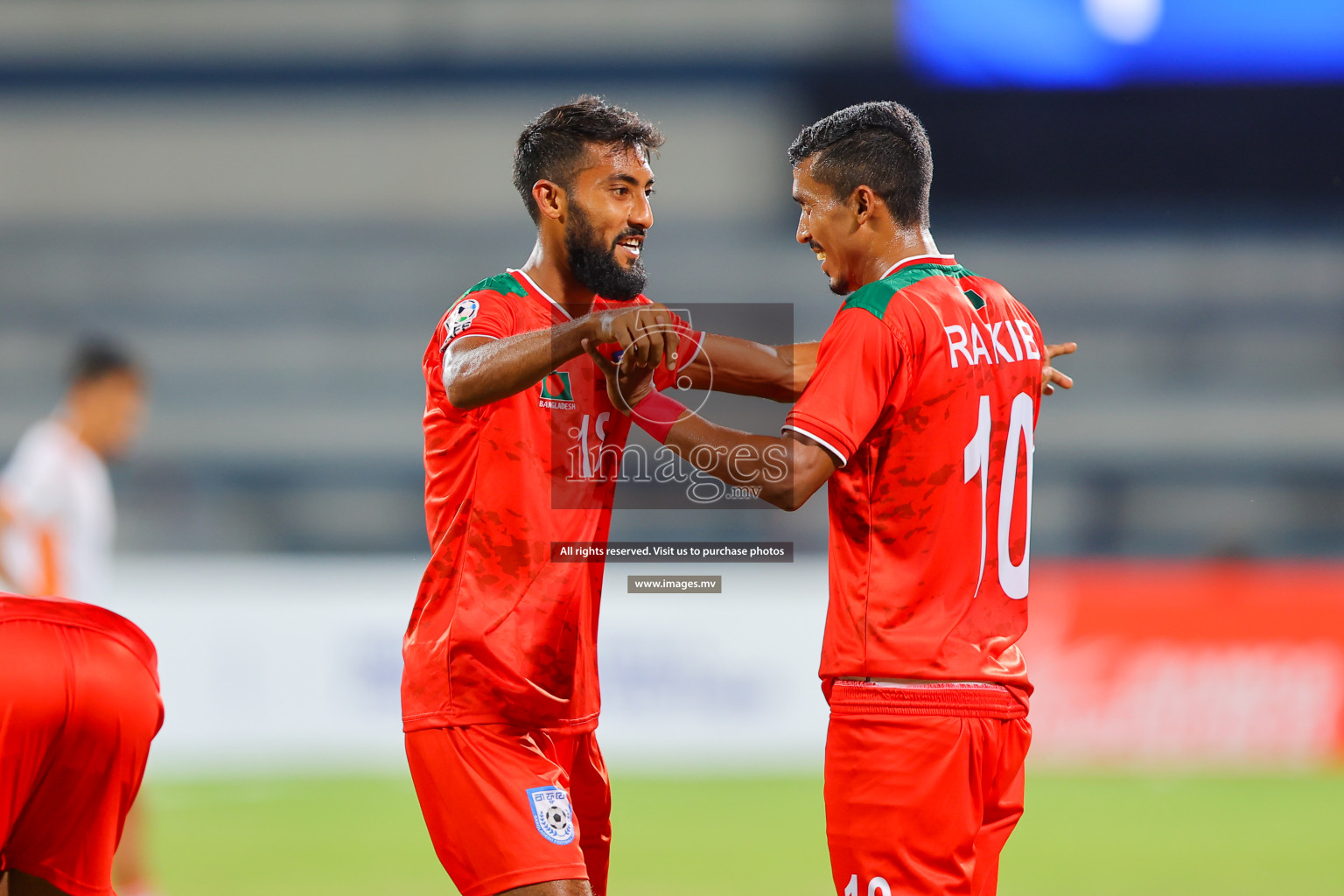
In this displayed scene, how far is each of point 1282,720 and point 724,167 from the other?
1102 cm

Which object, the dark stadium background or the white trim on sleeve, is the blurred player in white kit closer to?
the white trim on sleeve

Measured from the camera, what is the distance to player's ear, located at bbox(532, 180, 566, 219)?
10.9 ft

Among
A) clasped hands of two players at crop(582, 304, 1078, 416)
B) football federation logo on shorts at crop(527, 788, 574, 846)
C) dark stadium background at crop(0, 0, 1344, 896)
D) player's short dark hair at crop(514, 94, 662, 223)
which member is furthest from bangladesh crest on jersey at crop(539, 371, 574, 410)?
dark stadium background at crop(0, 0, 1344, 896)

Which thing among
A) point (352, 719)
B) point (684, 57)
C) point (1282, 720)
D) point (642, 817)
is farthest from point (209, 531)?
point (1282, 720)

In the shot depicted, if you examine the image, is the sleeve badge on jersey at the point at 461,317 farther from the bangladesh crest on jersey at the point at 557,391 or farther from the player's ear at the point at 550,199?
the player's ear at the point at 550,199

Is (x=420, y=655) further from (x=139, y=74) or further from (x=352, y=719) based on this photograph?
(x=139, y=74)

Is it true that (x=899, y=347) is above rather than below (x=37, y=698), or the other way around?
above

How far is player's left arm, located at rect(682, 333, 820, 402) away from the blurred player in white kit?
3.39 m

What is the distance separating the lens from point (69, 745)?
8.13 ft

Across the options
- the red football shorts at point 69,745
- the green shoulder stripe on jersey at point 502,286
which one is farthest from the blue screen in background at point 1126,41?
the red football shorts at point 69,745

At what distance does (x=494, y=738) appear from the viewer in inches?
121

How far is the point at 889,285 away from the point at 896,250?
0.16 meters

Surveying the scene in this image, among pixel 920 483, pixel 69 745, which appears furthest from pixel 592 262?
pixel 69 745

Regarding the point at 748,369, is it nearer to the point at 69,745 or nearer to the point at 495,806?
the point at 495,806
